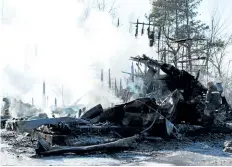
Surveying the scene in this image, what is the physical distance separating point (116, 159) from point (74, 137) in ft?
8.35

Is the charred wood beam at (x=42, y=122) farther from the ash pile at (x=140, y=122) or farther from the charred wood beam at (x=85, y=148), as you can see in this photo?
the charred wood beam at (x=85, y=148)

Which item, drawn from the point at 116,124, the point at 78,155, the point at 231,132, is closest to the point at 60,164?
the point at 78,155

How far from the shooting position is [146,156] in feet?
29.9

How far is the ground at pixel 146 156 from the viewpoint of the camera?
27.1 ft

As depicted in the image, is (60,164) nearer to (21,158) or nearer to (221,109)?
(21,158)

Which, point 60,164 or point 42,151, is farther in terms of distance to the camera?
point 42,151

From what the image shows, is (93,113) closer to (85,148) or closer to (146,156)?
(85,148)

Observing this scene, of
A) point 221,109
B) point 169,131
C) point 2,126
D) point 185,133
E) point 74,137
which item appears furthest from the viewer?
point 2,126

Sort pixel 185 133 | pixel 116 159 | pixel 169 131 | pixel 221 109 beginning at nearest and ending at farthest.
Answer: pixel 116 159 < pixel 169 131 < pixel 185 133 < pixel 221 109

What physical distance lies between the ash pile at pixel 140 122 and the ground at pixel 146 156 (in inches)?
16.4

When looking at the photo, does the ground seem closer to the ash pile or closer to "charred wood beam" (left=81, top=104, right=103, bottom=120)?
the ash pile

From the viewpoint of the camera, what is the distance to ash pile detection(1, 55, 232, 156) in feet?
33.9

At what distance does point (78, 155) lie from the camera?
9.23m

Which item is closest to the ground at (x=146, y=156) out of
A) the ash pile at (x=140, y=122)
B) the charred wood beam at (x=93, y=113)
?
the ash pile at (x=140, y=122)
